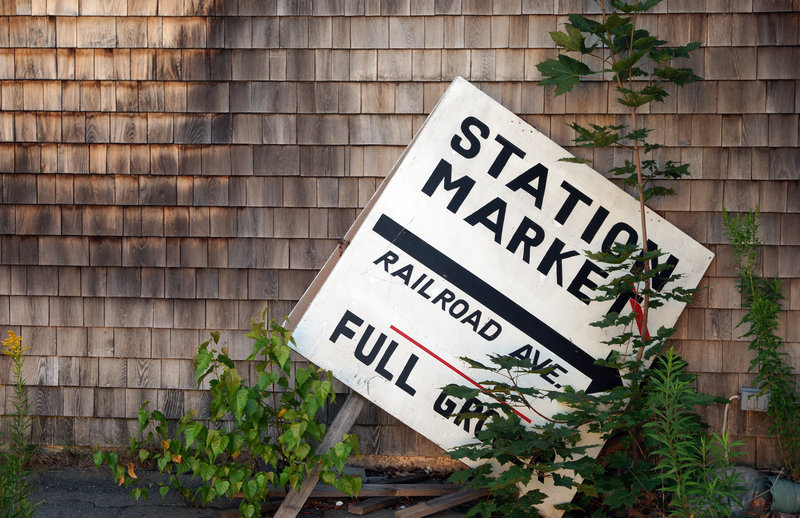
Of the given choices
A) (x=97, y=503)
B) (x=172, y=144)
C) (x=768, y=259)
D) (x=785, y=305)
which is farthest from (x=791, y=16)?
(x=97, y=503)

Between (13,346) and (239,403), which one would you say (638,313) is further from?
(13,346)

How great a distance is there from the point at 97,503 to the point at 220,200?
6.23 feet

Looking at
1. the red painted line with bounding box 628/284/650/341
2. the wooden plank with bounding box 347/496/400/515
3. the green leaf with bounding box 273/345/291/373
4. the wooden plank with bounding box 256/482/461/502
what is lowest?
the wooden plank with bounding box 347/496/400/515

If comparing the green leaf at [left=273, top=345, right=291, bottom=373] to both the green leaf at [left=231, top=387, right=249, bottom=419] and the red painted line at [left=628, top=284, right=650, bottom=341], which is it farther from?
the red painted line at [left=628, top=284, right=650, bottom=341]

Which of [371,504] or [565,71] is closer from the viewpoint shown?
[565,71]

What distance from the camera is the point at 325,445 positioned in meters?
3.33

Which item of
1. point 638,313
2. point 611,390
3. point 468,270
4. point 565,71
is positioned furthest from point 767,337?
point 565,71

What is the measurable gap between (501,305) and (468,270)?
0.27m

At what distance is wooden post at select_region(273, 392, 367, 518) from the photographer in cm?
324

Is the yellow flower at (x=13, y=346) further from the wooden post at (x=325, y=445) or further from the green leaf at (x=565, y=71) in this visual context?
the green leaf at (x=565, y=71)

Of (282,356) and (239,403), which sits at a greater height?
(282,356)

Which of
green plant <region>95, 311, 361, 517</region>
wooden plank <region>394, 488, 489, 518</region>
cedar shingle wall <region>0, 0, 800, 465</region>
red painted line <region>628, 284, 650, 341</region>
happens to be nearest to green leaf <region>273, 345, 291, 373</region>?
green plant <region>95, 311, 361, 517</region>

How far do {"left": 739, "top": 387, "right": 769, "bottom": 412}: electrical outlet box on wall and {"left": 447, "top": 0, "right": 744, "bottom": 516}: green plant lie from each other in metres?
0.53

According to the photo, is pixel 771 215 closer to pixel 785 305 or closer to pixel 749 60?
pixel 785 305
